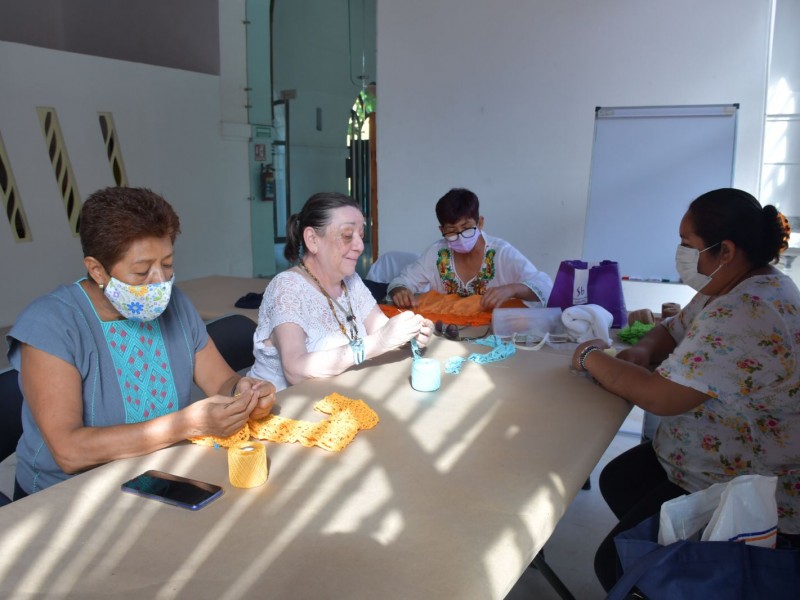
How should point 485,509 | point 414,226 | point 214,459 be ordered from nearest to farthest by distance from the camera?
1. point 485,509
2. point 214,459
3. point 414,226

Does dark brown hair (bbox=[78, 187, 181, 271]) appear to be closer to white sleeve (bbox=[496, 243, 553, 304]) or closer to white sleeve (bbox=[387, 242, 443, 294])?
white sleeve (bbox=[387, 242, 443, 294])

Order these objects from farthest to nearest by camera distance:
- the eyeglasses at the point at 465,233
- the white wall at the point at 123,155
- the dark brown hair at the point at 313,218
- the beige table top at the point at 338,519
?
the white wall at the point at 123,155 < the eyeglasses at the point at 465,233 < the dark brown hair at the point at 313,218 < the beige table top at the point at 338,519

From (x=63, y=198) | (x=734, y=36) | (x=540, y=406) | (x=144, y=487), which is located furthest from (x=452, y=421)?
(x=63, y=198)

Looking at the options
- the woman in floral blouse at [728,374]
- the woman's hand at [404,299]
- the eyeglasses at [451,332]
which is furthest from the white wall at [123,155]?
the woman in floral blouse at [728,374]

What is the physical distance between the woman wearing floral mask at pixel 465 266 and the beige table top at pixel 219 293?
827 millimetres

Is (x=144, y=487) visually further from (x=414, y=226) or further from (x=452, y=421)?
(x=414, y=226)

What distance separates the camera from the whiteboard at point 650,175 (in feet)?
14.0

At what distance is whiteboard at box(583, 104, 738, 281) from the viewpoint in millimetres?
4266

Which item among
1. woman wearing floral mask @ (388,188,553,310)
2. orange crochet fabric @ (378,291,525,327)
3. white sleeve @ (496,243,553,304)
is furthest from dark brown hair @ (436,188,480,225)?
orange crochet fabric @ (378,291,525,327)

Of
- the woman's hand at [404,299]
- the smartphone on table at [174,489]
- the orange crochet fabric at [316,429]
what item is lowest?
the smartphone on table at [174,489]

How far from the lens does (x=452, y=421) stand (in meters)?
1.68

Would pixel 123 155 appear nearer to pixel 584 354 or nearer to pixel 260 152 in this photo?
pixel 260 152

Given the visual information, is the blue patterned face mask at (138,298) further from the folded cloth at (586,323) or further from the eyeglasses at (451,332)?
the folded cloth at (586,323)

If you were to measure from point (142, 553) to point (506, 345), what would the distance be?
1.60 m
